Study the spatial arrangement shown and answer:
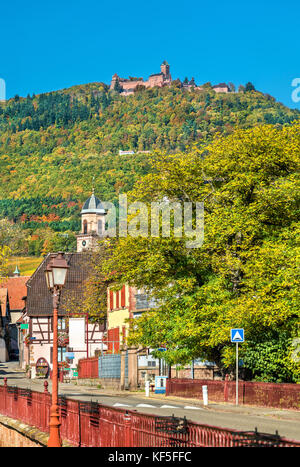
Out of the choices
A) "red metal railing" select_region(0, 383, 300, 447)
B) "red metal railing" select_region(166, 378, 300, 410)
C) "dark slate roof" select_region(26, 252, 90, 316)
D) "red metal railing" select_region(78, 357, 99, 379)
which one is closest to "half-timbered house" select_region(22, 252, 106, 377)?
"dark slate roof" select_region(26, 252, 90, 316)

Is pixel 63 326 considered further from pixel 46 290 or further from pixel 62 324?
pixel 46 290

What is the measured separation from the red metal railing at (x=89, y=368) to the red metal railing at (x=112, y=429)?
27.8 metres

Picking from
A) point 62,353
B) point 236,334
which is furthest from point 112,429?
point 62,353

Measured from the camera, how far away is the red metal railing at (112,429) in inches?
397

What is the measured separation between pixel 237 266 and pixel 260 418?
8.17 metres

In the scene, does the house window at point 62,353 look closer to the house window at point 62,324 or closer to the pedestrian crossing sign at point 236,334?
the house window at point 62,324

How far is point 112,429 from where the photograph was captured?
13.5 metres

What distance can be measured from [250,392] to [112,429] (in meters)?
16.1

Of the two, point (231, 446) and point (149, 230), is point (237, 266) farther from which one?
point (231, 446)

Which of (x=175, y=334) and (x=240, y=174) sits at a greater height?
(x=240, y=174)
